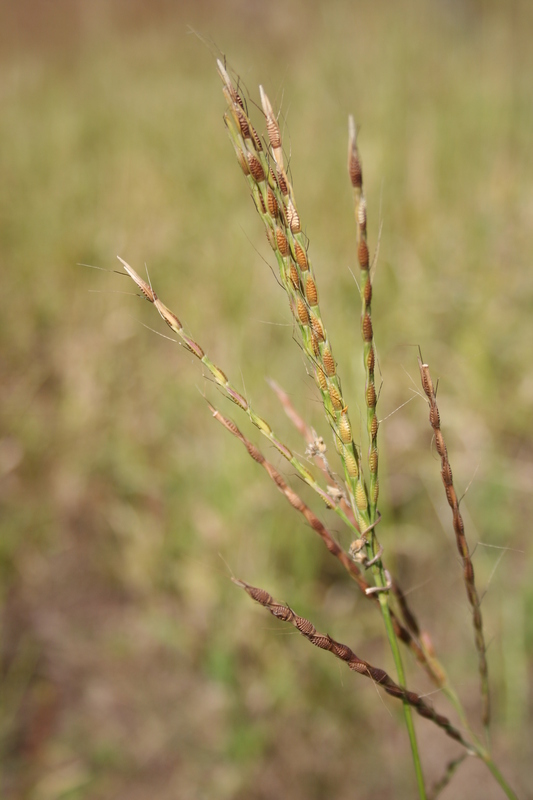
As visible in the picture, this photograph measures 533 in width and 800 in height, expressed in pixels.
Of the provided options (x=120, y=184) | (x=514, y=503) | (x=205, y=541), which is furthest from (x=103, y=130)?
(x=514, y=503)

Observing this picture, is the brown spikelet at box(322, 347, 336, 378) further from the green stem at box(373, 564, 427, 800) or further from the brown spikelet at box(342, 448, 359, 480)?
the green stem at box(373, 564, 427, 800)

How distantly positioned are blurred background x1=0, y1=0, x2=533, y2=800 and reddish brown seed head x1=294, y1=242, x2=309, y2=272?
0.34 feet

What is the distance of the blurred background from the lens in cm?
155

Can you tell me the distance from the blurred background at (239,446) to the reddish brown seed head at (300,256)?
0.34ft

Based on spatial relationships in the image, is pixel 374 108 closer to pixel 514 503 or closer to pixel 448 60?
pixel 448 60

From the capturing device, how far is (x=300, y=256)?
49 cm

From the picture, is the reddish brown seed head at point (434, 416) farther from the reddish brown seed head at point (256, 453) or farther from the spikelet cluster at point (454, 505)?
the reddish brown seed head at point (256, 453)

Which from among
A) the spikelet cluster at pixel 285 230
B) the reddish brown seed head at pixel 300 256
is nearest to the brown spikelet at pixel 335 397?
the spikelet cluster at pixel 285 230

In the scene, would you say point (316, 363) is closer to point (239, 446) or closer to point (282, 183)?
point (282, 183)

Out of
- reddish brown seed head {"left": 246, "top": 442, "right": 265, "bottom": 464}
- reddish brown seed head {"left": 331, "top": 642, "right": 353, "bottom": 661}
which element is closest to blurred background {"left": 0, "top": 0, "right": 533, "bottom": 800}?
reddish brown seed head {"left": 331, "top": 642, "right": 353, "bottom": 661}

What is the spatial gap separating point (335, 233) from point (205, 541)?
1.63 meters

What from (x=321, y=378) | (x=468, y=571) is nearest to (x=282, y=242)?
(x=321, y=378)

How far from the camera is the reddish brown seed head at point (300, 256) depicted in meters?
0.49

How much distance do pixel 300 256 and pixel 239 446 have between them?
4.55 ft
